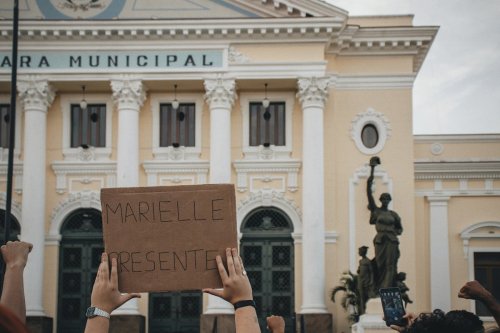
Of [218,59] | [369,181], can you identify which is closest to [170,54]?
[218,59]

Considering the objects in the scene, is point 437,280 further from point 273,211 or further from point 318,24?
point 318,24

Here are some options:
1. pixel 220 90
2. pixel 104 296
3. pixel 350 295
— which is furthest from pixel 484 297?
pixel 220 90

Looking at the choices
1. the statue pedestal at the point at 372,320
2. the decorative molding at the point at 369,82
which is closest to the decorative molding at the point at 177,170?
the decorative molding at the point at 369,82

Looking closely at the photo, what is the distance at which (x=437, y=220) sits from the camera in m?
32.0

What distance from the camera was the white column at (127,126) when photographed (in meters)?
29.8

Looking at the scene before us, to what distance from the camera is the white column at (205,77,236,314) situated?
29.8m

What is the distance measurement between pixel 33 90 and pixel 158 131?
3788 millimetres

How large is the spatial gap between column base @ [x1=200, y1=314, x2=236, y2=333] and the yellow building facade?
0.47 feet

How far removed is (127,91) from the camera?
29875 mm

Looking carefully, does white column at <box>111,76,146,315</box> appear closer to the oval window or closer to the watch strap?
the oval window

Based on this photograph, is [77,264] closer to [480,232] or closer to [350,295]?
[350,295]

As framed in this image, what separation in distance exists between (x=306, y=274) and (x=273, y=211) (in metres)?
2.40

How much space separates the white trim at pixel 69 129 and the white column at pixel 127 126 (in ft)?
2.82

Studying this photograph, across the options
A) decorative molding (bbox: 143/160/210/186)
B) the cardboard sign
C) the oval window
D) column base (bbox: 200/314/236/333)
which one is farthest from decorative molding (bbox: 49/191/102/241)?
the cardboard sign
